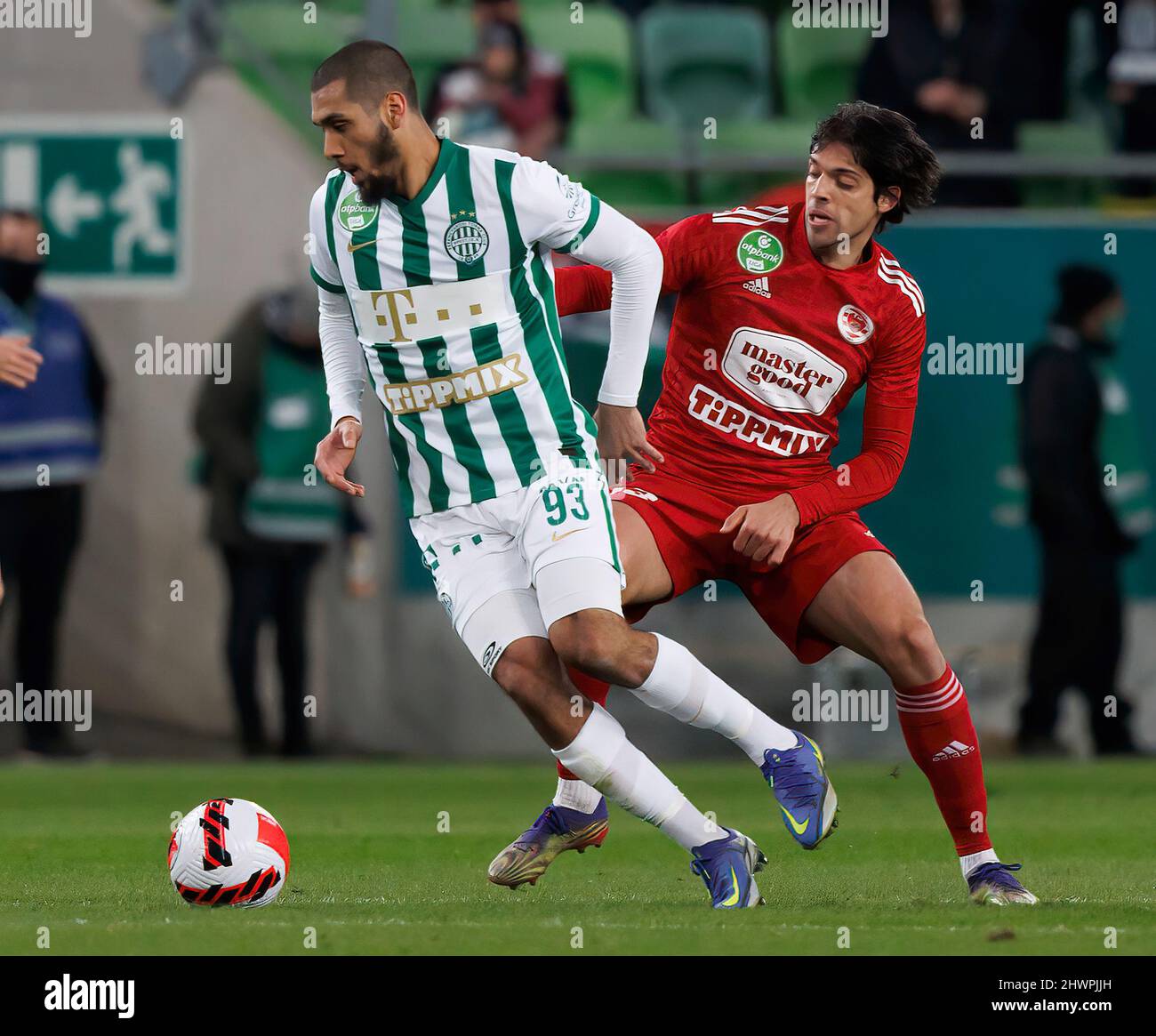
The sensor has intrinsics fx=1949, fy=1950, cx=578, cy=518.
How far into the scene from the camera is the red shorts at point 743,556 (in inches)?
217

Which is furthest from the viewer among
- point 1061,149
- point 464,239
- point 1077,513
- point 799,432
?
point 1061,149

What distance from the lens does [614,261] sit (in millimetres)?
5102

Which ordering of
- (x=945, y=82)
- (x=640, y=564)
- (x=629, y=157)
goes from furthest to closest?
(x=945, y=82) < (x=629, y=157) < (x=640, y=564)

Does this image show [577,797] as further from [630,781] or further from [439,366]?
[439,366]

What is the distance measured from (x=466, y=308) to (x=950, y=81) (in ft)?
22.4

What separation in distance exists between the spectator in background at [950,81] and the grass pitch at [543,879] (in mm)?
3508

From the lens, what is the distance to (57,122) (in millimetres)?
10875

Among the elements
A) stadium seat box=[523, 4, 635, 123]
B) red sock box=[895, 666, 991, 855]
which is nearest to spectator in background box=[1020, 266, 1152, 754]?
stadium seat box=[523, 4, 635, 123]

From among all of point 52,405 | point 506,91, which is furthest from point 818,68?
point 52,405

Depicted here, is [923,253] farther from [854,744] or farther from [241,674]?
[241,674]

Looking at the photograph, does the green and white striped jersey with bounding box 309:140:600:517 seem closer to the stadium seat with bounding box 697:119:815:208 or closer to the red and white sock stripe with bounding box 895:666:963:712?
the red and white sock stripe with bounding box 895:666:963:712

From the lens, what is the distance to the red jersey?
5.62 meters

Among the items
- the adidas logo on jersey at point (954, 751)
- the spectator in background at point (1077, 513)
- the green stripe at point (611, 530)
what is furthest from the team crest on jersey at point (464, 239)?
the spectator in background at point (1077, 513)

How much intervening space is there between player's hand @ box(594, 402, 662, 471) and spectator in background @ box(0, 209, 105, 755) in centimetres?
575
